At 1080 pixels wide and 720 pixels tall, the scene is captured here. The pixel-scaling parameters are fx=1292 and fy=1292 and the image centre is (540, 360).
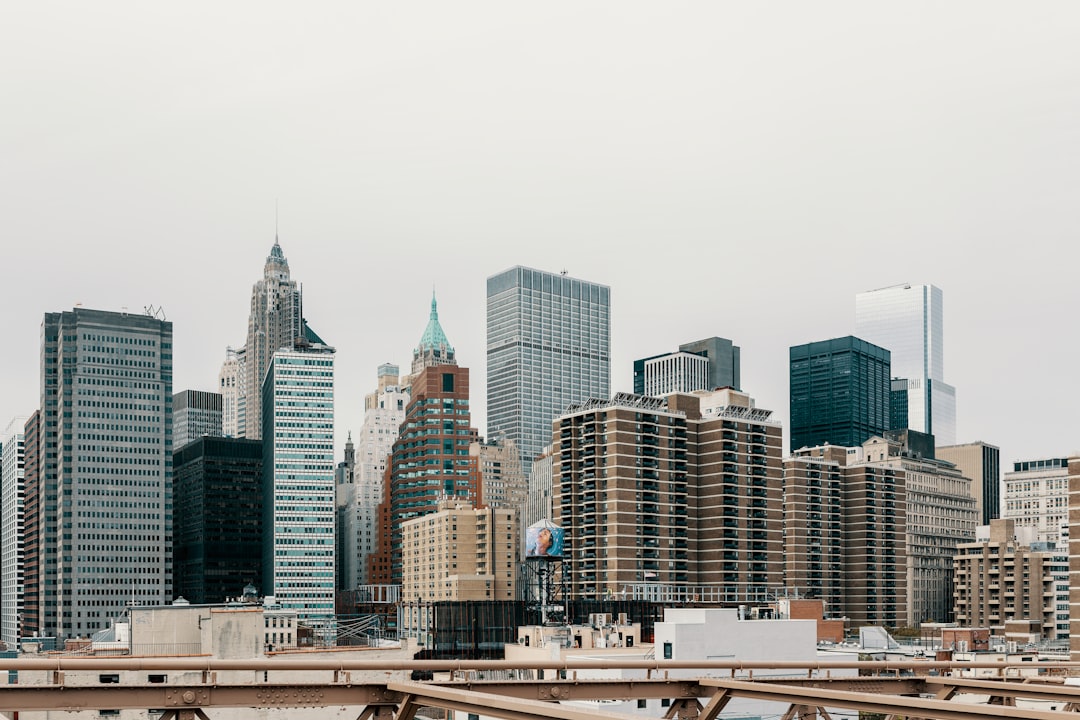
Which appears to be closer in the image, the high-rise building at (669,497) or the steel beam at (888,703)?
the steel beam at (888,703)

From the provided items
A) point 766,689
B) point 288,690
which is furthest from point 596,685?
point 288,690

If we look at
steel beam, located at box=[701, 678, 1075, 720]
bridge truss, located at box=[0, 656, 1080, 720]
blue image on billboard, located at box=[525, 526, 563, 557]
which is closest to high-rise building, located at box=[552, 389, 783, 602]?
blue image on billboard, located at box=[525, 526, 563, 557]

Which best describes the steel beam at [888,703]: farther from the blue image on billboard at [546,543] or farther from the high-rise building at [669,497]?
the high-rise building at [669,497]

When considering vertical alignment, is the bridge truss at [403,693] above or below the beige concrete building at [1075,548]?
above

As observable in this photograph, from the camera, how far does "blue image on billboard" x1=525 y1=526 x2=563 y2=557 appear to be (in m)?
144

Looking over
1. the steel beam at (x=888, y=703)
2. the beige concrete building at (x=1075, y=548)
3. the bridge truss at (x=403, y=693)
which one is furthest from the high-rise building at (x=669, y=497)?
the steel beam at (x=888, y=703)

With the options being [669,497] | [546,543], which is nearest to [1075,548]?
[546,543]

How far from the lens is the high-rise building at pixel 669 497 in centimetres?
17062

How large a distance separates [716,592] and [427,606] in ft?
158

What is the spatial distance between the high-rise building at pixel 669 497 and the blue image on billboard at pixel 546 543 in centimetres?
2517

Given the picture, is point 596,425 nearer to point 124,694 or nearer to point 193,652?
point 193,652

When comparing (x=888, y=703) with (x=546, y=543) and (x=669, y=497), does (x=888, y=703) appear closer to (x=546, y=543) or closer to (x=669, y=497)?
(x=546, y=543)

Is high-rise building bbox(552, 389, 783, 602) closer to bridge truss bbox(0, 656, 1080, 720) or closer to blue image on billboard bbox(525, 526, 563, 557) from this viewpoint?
blue image on billboard bbox(525, 526, 563, 557)

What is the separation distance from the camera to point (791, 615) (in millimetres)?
136875
